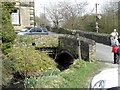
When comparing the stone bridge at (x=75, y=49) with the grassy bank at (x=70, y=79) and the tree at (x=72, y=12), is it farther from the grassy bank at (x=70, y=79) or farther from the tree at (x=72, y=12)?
the tree at (x=72, y=12)

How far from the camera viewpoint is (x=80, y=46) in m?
16.7

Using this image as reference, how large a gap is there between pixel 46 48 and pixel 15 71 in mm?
7995

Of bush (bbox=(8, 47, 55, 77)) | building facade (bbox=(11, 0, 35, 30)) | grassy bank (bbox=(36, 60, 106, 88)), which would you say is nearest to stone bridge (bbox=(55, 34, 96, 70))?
bush (bbox=(8, 47, 55, 77))

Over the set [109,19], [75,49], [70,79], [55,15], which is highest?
[55,15]

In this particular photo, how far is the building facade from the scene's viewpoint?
114 ft

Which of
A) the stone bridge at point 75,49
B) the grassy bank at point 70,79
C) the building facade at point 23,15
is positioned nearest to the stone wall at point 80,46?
the stone bridge at point 75,49

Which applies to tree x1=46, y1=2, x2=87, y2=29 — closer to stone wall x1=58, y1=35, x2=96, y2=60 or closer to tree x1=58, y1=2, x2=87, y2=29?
tree x1=58, y1=2, x2=87, y2=29

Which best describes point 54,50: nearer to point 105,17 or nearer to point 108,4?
point 105,17

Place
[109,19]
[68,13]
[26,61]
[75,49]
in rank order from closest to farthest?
[26,61] < [75,49] < [109,19] < [68,13]

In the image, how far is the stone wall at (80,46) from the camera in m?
15.0

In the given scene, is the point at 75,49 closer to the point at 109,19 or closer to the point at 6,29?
the point at 6,29

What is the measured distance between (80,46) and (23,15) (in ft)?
67.2

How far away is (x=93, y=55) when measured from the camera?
15.0 m

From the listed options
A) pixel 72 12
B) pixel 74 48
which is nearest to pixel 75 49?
pixel 74 48
